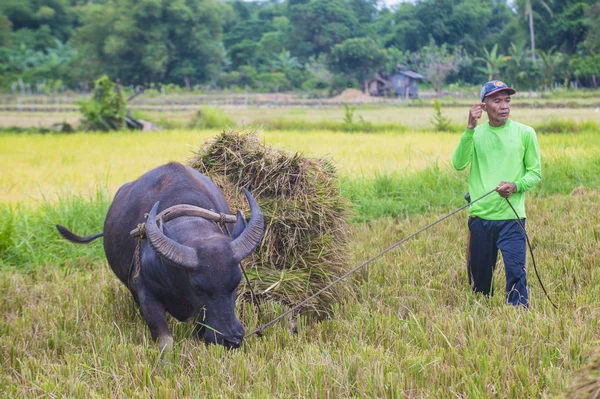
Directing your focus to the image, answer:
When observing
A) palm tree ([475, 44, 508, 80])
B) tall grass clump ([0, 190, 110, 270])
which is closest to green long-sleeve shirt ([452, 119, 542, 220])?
tall grass clump ([0, 190, 110, 270])

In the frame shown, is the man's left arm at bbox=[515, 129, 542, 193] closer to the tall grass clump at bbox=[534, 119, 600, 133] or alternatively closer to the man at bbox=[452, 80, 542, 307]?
the man at bbox=[452, 80, 542, 307]

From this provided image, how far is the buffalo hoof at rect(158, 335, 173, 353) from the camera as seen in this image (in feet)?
11.6

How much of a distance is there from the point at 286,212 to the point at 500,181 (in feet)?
4.65

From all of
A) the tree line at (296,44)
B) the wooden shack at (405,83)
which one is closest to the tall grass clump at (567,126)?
the tree line at (296,44)

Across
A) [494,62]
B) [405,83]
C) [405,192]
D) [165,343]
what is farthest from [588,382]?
[405,83]

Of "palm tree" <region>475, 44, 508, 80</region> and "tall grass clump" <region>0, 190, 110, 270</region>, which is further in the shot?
"palm tree" <region>475, 44, 508, 80</region>

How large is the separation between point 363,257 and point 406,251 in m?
0.38

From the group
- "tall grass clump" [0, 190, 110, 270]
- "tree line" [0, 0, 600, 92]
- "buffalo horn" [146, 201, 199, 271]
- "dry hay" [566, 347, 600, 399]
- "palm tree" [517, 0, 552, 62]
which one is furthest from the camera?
"tree line" [0, 0, 600, 92]

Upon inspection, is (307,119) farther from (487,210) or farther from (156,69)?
(487,210)

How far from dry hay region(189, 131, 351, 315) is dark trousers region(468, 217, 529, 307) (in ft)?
2.91

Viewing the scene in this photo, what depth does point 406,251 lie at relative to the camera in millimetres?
5676

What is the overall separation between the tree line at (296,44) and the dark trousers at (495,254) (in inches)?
427

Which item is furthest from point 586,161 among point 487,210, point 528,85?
point 487,210

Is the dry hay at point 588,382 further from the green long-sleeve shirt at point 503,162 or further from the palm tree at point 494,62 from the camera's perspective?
the palm tree at point 494,62
